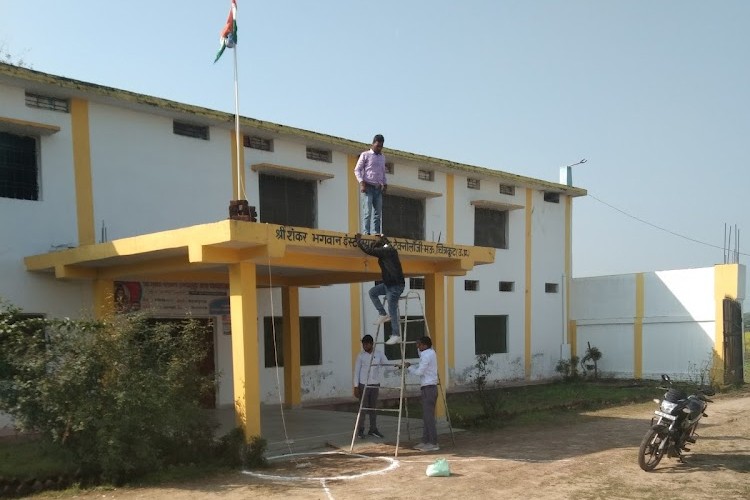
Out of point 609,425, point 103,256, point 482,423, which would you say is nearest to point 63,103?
point 103,256

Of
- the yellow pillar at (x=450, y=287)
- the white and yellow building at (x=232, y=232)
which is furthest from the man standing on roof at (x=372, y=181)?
the yellow pillar at (x=450, y=287)

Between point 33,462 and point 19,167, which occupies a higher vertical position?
point 19,167

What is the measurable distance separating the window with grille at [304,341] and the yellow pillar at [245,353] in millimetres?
6048

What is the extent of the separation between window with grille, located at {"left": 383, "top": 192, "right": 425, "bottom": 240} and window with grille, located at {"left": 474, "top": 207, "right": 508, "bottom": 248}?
2204 mm

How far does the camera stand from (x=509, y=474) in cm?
798

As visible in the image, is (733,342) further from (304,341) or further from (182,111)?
(182,111)

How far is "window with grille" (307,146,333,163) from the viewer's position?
15520 mm

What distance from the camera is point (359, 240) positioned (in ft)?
31.3

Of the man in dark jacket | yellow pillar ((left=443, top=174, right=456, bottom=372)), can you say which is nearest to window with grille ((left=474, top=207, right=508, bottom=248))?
yellow pillar ((left=443, top=174, right=456, bottom=372))

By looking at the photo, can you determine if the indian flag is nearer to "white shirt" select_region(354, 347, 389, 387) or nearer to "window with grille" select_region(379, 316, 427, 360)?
"white shirt" select_region(354, 347, 389, 387)

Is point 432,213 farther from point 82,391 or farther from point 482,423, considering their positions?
point 82,391

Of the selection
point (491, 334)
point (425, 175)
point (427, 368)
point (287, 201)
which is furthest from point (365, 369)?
point (491, 334)

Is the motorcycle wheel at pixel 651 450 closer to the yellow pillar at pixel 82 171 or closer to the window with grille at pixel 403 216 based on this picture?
the yellow pillar at pixel 82 171

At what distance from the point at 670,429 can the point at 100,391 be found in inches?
256
